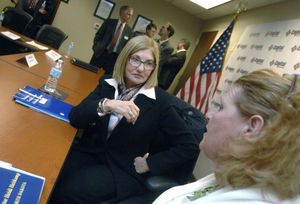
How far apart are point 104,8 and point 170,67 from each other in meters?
2.53

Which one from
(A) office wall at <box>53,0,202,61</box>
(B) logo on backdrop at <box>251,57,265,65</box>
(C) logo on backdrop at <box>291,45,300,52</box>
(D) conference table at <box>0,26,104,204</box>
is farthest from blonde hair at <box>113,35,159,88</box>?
(A) office wall at <box>53,0,202,61</box>

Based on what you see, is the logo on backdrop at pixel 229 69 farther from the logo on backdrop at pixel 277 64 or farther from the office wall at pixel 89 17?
the office wall at pixel 89 17

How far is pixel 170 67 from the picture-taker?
4770mm

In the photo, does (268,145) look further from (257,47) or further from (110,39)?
(110,39)

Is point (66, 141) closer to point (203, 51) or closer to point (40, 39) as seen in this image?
point (40, 39)

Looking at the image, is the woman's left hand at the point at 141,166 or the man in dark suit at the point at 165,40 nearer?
the woman's left hand at the point at 141,166

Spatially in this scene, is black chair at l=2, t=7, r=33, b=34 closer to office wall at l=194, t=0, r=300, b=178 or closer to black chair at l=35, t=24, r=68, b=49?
black chair at l=35, t=24, r=68, b=49

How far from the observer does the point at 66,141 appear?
1.05 m

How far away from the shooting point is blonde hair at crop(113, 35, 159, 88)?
149 centimetres

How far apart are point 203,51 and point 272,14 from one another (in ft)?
7.57

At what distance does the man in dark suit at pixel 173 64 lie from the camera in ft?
15.2

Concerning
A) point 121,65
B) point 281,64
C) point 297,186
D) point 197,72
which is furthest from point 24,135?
point 197,72

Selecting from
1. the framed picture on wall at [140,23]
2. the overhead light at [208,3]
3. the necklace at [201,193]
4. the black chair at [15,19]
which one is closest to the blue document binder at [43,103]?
the necklace at [201,193]

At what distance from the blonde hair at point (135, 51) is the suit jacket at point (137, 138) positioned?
8 cm
